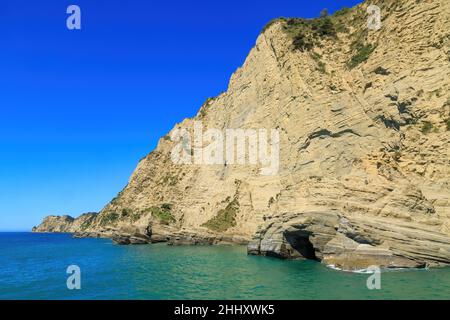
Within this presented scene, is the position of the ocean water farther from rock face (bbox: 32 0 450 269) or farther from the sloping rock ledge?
rock face (bbox: 32 0 450 269)

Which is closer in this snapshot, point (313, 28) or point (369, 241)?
point (369, 241)

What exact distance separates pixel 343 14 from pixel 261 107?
665 inches

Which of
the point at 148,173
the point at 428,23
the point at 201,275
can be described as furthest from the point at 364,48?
the point at 148,173

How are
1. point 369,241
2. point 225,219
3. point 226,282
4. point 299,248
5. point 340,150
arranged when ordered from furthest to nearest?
point 225,219, point 340,150, point 299,248, point 369,241, point 226,282

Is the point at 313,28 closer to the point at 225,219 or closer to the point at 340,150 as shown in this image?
the point at 340,150

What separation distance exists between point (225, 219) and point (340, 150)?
20192mm

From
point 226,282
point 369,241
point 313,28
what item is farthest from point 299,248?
point 313,28

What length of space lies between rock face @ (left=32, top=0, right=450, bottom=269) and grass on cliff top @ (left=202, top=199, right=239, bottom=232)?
0.20 metres

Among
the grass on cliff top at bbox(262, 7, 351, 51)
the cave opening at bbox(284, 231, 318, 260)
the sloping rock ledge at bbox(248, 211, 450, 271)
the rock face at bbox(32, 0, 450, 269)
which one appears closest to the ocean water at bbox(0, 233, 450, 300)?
the sloping rock ledge at bbox(248, 211, 450, 271)

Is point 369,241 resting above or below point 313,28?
below

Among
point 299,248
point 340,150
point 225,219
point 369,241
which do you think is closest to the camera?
point 369,241

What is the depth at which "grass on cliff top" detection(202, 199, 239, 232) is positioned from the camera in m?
55.4

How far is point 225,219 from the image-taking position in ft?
184

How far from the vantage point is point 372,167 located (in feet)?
113
